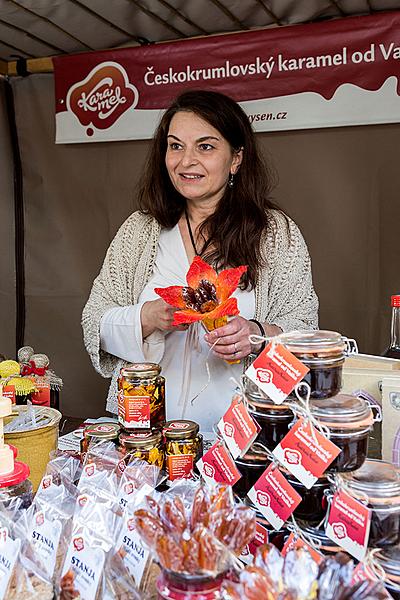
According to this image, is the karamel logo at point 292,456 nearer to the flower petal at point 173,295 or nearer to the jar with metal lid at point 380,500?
the jar with metal lid at point 380,500

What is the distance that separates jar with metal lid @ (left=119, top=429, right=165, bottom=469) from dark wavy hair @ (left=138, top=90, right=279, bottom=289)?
746mm

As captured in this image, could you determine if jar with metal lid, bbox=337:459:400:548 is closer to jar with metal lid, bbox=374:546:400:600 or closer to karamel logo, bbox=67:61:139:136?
jar with metal lid, bbox=374:546:400:600

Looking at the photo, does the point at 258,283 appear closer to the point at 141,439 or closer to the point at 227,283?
the point at 227,283

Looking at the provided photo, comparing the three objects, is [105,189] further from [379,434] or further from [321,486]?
[321,486]

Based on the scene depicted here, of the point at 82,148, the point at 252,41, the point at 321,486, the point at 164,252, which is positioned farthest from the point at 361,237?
the point at 321,486

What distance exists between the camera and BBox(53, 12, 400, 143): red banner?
7.82 feet

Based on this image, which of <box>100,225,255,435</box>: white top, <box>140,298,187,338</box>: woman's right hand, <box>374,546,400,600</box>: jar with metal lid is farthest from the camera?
<box>100,225,255,435</box>: white top

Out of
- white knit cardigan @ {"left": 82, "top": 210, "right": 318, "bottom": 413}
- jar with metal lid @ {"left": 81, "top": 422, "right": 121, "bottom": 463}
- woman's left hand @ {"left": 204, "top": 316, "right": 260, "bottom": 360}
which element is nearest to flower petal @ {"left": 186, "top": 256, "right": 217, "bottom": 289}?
woman's left hand @ {"left": 204, "top": 316, "right": 260, "bottom": 360}

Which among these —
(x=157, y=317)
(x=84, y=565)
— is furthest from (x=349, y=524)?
(x=157, y=317)

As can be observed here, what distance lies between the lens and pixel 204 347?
1725mm

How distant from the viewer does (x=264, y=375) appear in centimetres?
79

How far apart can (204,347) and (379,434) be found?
776 millimetres

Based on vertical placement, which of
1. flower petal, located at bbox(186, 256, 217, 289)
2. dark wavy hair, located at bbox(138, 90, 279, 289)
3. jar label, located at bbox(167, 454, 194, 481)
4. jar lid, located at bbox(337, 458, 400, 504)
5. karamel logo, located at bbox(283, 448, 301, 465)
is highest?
dark wavy hair, located at bbox(138, 90, 279, 289)

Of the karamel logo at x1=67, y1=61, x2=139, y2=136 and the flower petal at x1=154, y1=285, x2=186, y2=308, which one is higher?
the karamel logo at x1=67, y1=61, x2=139, y2=136
